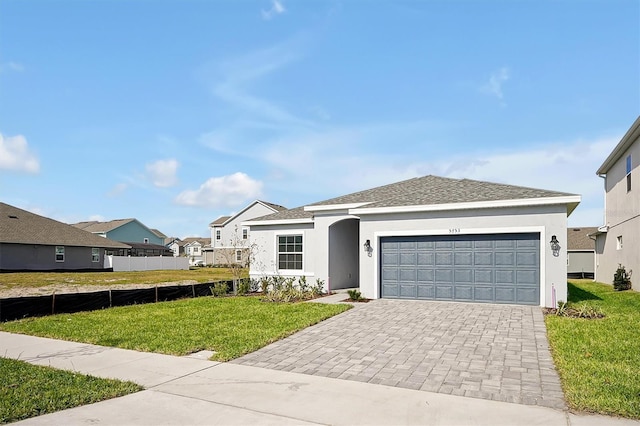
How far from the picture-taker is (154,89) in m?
14.0

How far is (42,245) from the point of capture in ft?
116

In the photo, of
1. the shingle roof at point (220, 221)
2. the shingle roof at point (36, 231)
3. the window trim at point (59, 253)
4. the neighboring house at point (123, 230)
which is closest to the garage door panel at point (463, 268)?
the shingle roof at point (36, 231)

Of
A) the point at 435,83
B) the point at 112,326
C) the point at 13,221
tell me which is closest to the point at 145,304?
the point at 112,326

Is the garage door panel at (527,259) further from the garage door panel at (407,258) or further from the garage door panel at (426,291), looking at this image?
the garage door panel at (407,258)

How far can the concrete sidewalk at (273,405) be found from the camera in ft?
15.7

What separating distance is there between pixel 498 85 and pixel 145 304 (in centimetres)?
1465

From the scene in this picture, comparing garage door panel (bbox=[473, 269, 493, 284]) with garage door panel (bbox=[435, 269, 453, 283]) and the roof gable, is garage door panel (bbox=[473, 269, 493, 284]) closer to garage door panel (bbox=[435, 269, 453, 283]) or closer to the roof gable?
garage door panel (bbox=[435, 269, 453, 283])

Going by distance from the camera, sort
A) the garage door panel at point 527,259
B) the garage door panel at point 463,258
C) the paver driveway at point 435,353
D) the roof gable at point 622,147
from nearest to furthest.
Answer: the paver driveway at point 435,353 → the garage door panel at point 527,259 → the garage door panel at point 463,258 → the roof gable at point 622,147

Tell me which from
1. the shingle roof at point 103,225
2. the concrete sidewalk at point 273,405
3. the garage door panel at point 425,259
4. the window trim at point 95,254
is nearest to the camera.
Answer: the concrete sidewalk at point 273,405

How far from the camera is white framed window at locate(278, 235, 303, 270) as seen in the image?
1889cm

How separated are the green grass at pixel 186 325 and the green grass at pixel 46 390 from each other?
1.86 metres

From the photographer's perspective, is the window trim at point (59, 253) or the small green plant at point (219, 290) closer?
the small green plant at point (219, 290)

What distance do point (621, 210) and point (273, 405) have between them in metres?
21.2

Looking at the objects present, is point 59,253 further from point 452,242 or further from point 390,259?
point 452,242
